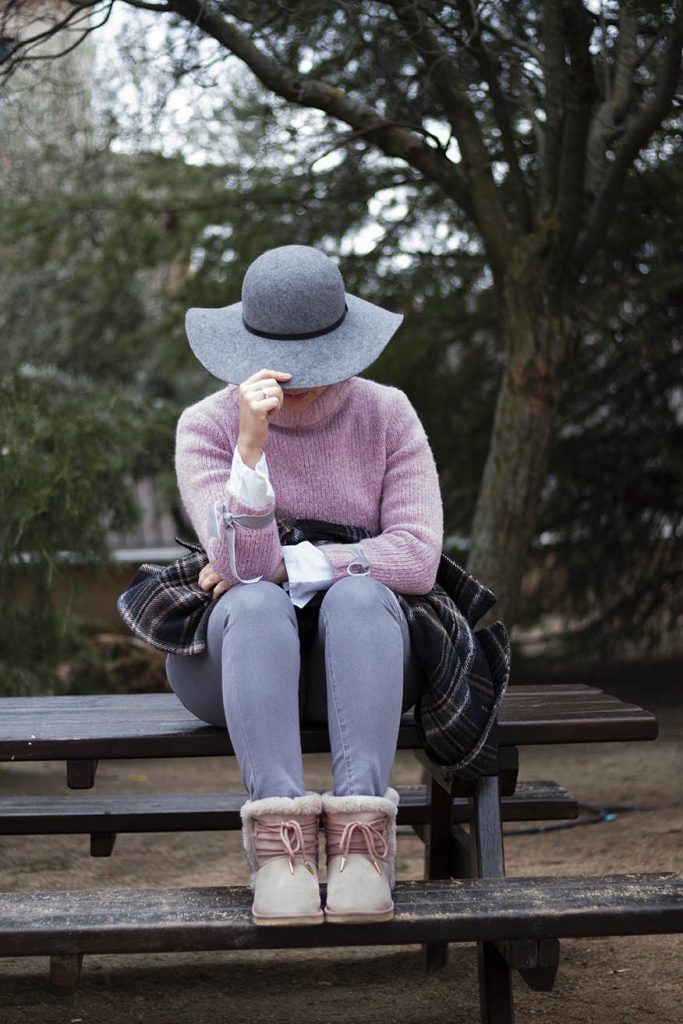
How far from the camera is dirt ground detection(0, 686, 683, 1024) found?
2.91m

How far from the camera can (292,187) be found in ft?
21.4

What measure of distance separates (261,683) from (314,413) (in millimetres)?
748

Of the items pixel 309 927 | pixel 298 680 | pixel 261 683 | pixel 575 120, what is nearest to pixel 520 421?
pixel 575 120

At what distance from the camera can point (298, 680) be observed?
7.90 ft

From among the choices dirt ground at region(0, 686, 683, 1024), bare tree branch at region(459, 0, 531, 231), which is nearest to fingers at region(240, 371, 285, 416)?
dirt ground at region(0, 686, 683, 1024)

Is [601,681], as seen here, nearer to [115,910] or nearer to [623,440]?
[623,440]

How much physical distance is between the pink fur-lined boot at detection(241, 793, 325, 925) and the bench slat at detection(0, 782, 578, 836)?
1.05 m

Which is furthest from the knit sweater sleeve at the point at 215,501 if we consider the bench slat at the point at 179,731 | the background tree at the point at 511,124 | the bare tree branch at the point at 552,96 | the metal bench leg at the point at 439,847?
the bare tree branch at the point at 552,96

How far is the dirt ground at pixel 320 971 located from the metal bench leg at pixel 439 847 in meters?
0.04

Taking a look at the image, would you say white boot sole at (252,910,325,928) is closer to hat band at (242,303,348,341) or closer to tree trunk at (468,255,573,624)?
hat band at (242,303,348,341)

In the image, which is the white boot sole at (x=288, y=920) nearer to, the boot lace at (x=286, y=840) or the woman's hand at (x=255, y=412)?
the boot lace at (x=286, y=840)

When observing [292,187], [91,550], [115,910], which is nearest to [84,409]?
[91,550]

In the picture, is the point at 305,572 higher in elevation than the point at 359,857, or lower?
higher

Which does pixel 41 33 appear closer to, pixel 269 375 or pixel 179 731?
pixel 269 375
